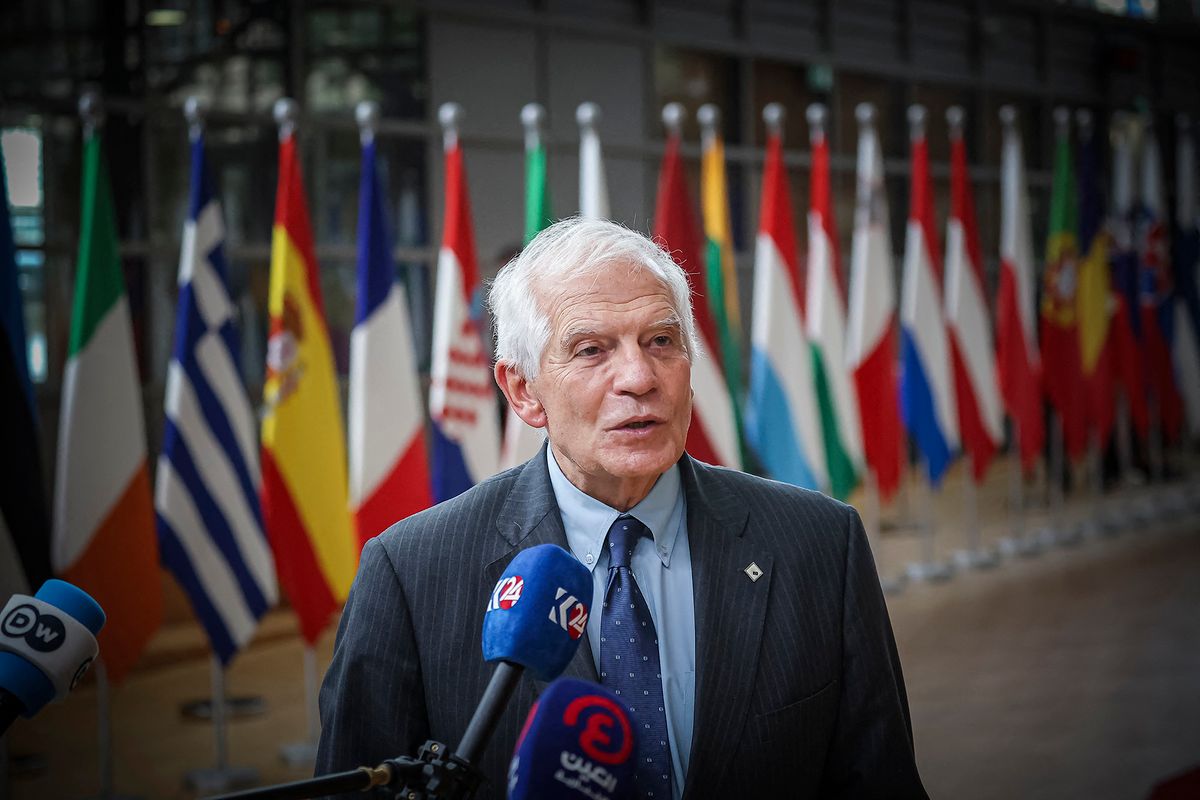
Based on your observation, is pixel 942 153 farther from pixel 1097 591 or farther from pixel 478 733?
pixel 478 733

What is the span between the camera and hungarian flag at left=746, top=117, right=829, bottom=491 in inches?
278

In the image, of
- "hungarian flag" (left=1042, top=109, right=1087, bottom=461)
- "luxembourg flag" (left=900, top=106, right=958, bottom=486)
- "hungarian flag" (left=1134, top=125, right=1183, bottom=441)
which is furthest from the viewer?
"hungarian flag" (left=1134, top=125, right=1183, bottom=441)

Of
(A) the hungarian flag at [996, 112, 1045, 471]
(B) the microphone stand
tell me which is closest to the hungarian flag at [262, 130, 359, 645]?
(B) the microphone stand

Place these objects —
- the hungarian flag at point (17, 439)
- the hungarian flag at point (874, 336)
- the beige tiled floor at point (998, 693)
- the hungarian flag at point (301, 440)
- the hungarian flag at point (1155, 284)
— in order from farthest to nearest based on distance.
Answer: the hungarian flag at point (1155, 284) < the hungarian flag at point (874, 336) < the beige tiled floor at point (998, 693) < the hungarian flag at point (301, 440) < the hungarian flag at point (17, 439)

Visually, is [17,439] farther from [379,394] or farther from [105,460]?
[379,394]

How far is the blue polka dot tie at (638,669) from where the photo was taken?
169cm

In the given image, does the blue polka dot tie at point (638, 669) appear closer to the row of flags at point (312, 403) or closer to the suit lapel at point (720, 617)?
the suit lapel at point (720, 617)

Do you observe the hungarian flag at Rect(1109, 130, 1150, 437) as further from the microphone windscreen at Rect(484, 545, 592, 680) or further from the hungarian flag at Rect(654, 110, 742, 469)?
the microphone windscreen at Rect(484, 545, 592, 680)

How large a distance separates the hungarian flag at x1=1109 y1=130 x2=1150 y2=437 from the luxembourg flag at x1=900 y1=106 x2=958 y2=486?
89.6 inches

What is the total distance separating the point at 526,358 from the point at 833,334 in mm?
5989

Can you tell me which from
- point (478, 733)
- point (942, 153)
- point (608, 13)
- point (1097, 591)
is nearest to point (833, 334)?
point (1097, 591)

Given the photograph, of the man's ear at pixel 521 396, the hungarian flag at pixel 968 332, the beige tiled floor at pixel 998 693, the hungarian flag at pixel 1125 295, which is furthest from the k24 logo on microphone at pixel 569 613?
the hungarian flag at pixel 1125 295

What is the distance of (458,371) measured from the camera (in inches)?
215

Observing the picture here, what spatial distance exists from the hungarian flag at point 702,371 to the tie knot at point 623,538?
432 cm
